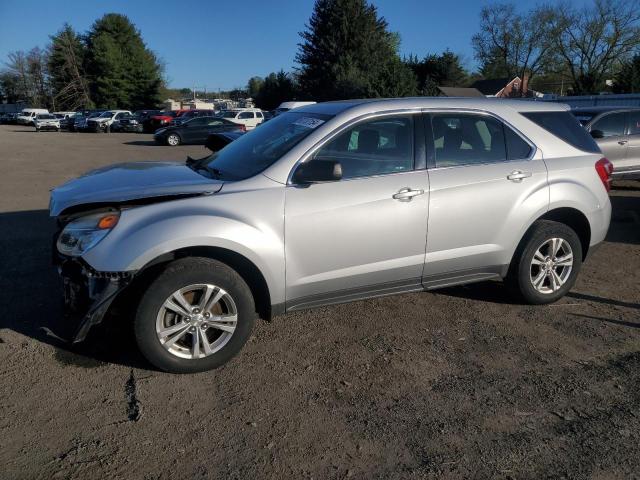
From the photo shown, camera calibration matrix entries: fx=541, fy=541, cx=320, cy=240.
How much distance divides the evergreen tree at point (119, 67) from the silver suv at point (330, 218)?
230 feet

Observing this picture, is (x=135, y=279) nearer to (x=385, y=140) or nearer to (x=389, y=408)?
(x=389, y=408)

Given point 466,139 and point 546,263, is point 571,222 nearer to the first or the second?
point 546,263

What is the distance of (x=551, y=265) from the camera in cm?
477

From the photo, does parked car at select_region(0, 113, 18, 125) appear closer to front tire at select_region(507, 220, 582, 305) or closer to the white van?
the white van

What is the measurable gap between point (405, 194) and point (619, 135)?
831 centimetres

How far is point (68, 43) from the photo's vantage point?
225 feet

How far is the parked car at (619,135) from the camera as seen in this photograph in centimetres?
1018

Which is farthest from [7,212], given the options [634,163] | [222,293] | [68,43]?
[68,43]

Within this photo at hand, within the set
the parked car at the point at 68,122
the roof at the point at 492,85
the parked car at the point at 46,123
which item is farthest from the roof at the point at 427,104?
the roof at the point at 492,85

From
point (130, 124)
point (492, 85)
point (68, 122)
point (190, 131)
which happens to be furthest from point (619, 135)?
point (492, 85)

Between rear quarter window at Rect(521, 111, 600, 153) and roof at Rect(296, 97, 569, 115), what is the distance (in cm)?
6

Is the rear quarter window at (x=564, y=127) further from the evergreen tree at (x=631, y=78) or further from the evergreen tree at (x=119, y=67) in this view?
the evergreen tree at (x=119, y=67)

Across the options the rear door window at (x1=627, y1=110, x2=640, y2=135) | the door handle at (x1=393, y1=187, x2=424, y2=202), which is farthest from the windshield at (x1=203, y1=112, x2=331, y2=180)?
the rear door window at (x1=627, y1=110, x2=640, y2=135)

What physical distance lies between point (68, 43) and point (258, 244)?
251 ft
